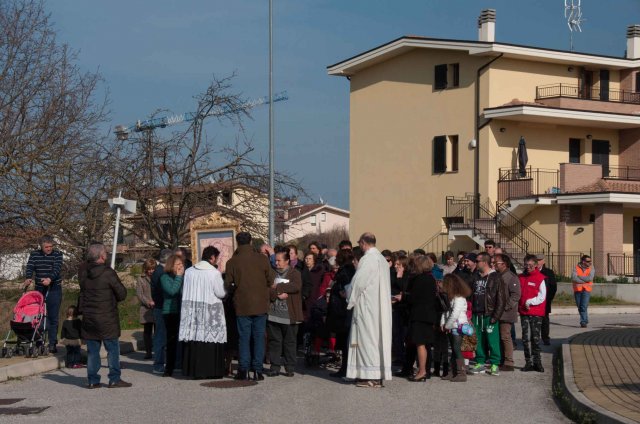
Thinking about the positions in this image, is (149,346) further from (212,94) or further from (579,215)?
(579,215)

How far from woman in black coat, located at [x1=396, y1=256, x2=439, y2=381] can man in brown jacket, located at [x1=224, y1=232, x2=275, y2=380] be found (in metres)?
2.18

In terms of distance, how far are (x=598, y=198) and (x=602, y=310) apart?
8422 millimetres

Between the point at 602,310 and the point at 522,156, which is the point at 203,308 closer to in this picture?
the point at 602,310

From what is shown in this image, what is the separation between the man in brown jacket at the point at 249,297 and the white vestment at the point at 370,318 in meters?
1.40

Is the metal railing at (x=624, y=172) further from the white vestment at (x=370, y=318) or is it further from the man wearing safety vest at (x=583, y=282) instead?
the white vestment at (x=370, y=318)

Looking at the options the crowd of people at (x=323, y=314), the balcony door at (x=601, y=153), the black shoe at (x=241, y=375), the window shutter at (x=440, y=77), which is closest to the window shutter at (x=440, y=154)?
the window shutter at (x=440, y=77)

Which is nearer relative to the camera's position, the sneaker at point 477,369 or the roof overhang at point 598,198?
the sneaker at point 477,369

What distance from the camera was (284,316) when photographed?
596 inches

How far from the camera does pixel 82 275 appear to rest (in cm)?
1464

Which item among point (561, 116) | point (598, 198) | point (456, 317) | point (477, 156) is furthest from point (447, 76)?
point (456, 317)

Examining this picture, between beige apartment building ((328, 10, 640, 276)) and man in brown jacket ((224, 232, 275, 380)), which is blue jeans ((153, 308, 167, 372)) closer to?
man in brown jacket ((224, 232, 275, 380))

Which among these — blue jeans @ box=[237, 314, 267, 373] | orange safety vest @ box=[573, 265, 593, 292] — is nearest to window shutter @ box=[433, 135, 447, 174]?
orange safety vest @ box=[573, 265, 593, 292]

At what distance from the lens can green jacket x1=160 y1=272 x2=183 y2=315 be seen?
597 inches

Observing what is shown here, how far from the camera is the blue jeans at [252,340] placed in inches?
567
